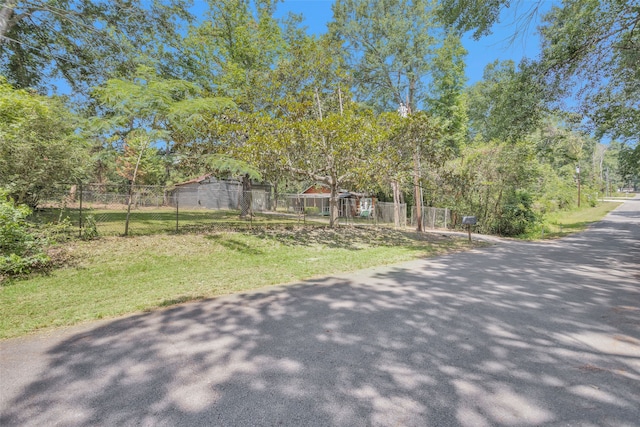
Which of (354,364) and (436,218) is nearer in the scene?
(354,364)

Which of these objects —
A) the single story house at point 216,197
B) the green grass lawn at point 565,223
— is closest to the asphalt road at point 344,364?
the green grass lawn at point 565,223

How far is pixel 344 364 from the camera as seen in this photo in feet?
9.21

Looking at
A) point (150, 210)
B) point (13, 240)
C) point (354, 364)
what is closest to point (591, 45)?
point (354, 364)

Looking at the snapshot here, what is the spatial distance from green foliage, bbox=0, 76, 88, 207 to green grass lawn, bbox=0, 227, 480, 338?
1.70m

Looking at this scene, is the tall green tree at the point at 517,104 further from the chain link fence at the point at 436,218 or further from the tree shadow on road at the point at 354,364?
the chain link fence at the point at 436,218

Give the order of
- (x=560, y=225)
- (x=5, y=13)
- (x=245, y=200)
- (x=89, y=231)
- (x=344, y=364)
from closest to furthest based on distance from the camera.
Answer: (x=344, y=364) < (x=89, y=231) < (x=5, y=13) < (x=245, y=200) < (x=560, y=225)

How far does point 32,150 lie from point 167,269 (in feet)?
12.9

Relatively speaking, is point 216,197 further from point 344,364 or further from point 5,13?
point 344,364

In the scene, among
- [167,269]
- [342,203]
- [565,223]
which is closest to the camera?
[167,269]

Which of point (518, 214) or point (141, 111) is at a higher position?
point (141, 111)

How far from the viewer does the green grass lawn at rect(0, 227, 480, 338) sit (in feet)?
14.9

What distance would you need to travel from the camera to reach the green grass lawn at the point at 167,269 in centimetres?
455

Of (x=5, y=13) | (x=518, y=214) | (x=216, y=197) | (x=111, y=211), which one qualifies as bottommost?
(x=518, y=214)

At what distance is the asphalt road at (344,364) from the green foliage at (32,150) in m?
4.96
